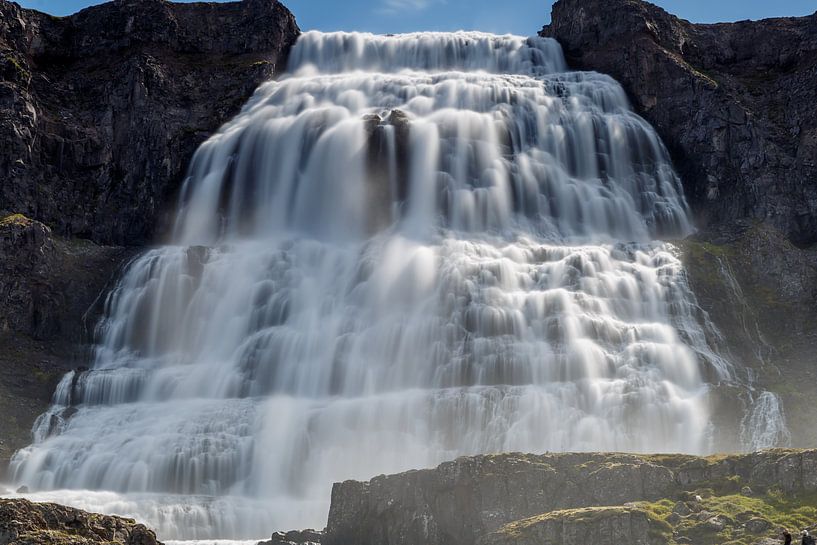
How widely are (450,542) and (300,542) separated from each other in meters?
6.94

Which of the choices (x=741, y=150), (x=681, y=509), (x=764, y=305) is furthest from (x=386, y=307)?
(x=681, y=509)

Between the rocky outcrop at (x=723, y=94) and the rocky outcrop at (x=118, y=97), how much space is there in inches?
1228

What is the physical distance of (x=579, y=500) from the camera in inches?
1651

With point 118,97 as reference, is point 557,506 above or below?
below

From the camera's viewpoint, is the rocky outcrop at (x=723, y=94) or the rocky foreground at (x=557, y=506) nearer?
the rocky foreground at (x=557, y=506)

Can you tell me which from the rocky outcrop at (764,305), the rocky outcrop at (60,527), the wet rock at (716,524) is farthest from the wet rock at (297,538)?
the rocky outcrop at (764,305)

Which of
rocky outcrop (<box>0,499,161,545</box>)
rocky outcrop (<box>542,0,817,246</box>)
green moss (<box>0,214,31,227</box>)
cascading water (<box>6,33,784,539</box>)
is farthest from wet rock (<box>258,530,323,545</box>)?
rocky outcrop (<box>542,0,817,246</box>)

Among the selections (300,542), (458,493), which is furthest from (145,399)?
(458,493)

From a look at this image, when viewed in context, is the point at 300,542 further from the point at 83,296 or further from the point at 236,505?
the point at 83,296

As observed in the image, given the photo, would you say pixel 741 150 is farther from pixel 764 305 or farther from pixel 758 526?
pixel 758 526

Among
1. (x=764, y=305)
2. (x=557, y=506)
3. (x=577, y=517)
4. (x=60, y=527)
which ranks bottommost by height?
(x=60, y=527)

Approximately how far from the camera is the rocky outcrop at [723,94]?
81.8 m

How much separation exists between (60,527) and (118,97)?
6325 centimetres

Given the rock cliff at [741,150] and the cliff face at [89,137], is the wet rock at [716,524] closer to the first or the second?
the rock cliff at [741,150]
